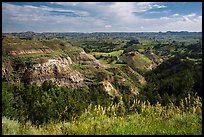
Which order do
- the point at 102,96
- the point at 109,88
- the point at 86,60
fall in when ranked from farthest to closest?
the point at 86,60, the point at 109,88, the point at 102,96

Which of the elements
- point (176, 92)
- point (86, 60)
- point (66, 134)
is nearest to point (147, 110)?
point (66, 134)

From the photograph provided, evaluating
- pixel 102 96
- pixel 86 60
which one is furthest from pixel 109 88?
pixel 86 60

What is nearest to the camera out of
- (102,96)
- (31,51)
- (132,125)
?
(132,125)

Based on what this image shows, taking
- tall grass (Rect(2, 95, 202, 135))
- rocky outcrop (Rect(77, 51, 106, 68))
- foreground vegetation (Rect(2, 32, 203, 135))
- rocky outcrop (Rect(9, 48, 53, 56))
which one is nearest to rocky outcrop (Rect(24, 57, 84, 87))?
foreground vegetation (Rect(2, 32, 203, 135))

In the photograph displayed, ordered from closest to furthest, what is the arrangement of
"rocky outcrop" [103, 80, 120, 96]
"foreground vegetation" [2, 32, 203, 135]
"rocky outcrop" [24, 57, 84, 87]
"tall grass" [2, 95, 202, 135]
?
"tall grass" [2, 95, 202, 135]
"foreground vegetation" [2, 32, 203, 135]
"rocky outcrop" [103, 80, 120, 96]
"rocky outcrop" [24, 57, 84, 87]

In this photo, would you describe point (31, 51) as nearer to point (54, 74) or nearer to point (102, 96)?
point (54, 74)

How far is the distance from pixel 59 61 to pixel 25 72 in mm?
12108

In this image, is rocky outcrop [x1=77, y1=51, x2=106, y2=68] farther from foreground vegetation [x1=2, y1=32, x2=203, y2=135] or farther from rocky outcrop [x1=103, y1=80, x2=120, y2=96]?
rocky outcrop [x1=103, y1=80, x2=120, y2=96]

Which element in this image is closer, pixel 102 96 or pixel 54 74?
pixel 102 96

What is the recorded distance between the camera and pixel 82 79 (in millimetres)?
83562

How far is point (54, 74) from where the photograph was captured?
80875 millimetres

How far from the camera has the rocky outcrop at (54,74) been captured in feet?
253

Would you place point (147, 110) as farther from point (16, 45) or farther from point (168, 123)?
point (16, 45)

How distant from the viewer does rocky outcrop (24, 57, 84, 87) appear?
3039 inches
